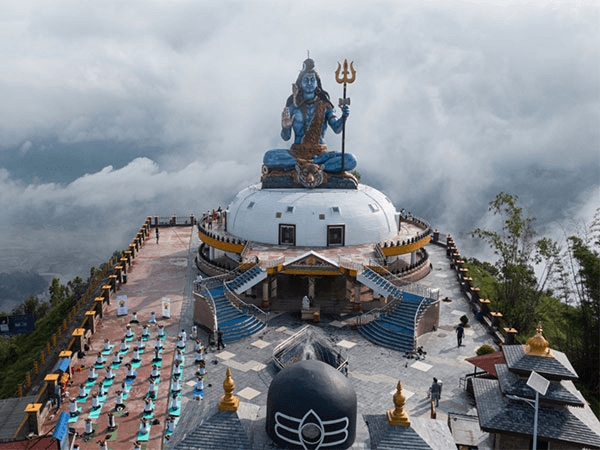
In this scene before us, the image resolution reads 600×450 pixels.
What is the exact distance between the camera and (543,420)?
723 inches

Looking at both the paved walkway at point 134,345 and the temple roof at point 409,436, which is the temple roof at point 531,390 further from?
the paved walkway at point 134,345

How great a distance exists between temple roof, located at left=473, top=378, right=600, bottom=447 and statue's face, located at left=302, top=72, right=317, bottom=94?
114 ft

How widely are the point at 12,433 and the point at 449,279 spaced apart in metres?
36.4

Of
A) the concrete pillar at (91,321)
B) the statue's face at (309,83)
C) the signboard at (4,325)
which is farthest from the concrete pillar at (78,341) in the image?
the statue's face at (309,83)

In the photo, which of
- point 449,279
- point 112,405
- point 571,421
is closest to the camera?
point 571,421

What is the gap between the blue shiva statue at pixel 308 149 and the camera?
47.2 metres

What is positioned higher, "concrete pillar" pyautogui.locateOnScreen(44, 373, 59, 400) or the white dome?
the white dome

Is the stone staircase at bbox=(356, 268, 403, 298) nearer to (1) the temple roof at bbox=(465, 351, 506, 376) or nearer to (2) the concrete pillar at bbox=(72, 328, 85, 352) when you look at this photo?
(1) the temple roof at bbox=(465, 351, 506, 376)

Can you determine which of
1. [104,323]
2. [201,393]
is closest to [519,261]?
[201,393]

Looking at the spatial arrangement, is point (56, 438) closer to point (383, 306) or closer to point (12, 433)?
point (12, 433)

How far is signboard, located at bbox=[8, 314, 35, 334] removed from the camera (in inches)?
1305

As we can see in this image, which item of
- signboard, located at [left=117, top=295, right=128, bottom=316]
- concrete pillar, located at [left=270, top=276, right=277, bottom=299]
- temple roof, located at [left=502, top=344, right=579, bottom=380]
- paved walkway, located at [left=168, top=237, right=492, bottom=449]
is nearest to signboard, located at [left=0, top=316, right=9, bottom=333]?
signboard, located at [left=117, top=295, right=128, bottom=316]

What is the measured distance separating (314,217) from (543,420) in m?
26.9

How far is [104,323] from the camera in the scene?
3559 cm
